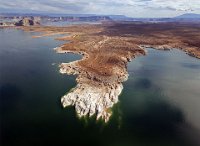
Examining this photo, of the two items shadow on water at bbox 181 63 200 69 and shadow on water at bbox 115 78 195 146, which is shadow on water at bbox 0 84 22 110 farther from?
shadow on water at bbox 181 63 200 69

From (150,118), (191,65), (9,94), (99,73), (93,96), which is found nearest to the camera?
(150,118)

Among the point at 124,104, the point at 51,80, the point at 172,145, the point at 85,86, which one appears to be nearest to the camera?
the point at 172,145

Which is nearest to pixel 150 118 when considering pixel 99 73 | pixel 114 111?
pixel 114 111

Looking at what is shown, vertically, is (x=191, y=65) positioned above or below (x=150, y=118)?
below

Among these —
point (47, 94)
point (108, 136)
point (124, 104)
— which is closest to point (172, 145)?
point (108, 136)

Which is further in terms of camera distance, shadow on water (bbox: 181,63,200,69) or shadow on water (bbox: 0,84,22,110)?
shadow on water (bbox: 181,63,200,69)

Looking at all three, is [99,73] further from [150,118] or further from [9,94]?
[150,118]

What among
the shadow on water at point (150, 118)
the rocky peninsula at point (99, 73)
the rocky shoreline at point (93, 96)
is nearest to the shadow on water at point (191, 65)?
the rocky peninsula at point (99, 73)

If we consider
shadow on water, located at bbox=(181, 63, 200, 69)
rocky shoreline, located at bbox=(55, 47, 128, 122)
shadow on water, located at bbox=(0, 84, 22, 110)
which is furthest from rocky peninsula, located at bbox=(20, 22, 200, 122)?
shadow on water, located at bbox=(181, 63, 200, 69)

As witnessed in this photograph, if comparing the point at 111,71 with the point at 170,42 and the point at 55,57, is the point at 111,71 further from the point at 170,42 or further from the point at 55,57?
the point at 170,42
